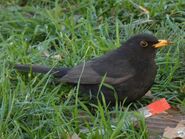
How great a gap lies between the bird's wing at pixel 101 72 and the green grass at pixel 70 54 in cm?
13

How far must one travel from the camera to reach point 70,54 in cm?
616

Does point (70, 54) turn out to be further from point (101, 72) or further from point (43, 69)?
point (101, 72)

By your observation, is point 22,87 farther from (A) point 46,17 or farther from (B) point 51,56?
(A) point 46,17

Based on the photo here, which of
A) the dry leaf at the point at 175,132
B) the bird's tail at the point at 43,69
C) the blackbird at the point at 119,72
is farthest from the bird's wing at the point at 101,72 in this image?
the dry leaf at the point at 175,132

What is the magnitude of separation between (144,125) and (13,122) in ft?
3.13

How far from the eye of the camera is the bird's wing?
5.42 metres

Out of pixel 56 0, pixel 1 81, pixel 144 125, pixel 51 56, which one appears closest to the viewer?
pixel 144 125

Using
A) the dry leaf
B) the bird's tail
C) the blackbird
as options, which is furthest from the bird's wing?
the dry leaf

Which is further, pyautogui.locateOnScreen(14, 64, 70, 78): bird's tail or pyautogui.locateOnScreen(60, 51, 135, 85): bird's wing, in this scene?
pyautogui.locateOnScreen(14, 64, 70, 78): bird's tail

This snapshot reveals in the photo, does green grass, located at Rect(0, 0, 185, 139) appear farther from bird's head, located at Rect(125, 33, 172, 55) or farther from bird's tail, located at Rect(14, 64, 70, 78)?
bird's head, located at Rect(125, 33, 172, 55)

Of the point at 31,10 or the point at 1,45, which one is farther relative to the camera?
the point at 31,10

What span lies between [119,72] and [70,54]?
0.85 metres

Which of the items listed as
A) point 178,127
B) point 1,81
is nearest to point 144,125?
point 178,127

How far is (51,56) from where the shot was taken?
6199mm
